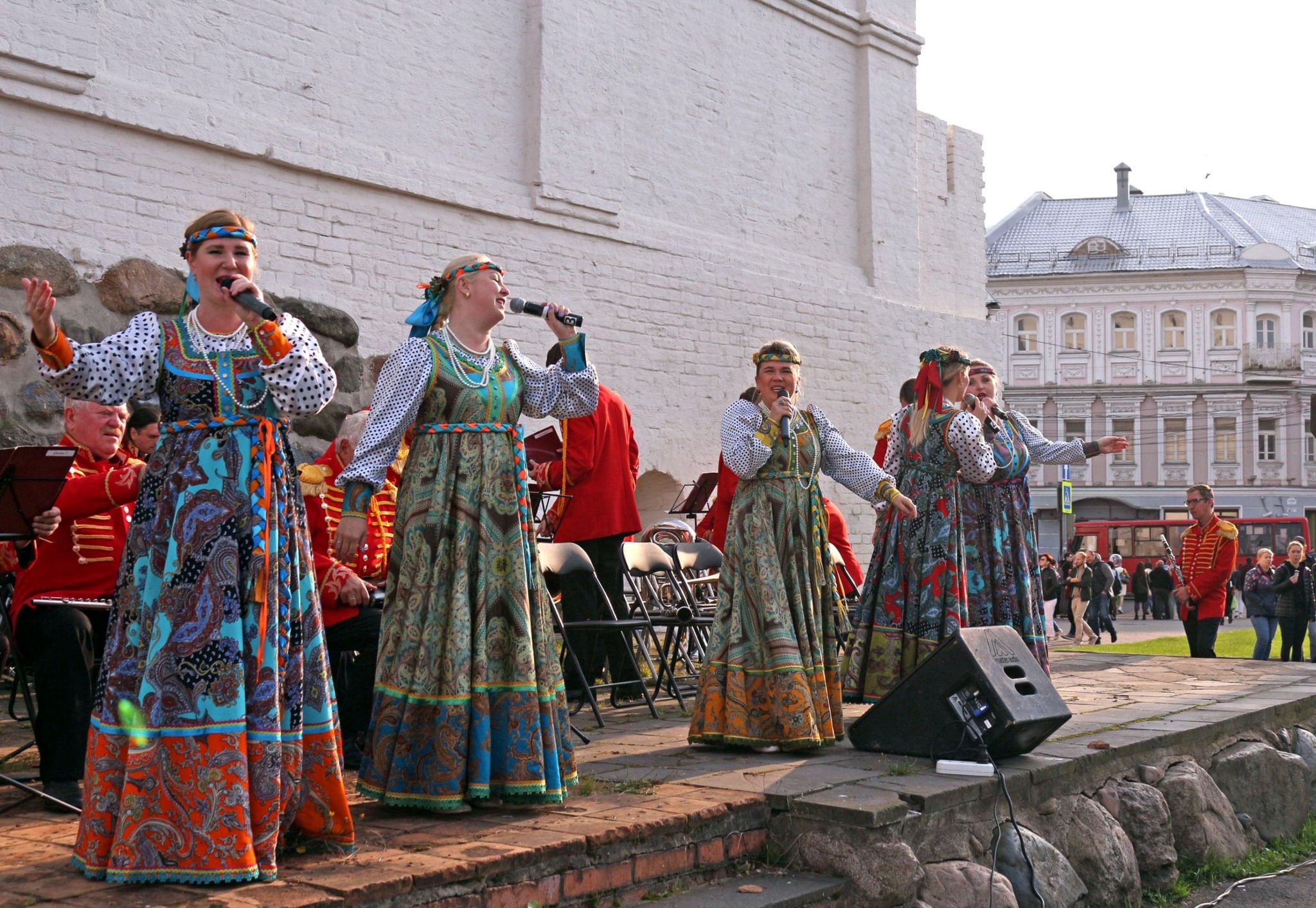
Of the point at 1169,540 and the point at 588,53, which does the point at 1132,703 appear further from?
the point at 1169,540

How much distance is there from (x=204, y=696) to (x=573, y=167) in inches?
323

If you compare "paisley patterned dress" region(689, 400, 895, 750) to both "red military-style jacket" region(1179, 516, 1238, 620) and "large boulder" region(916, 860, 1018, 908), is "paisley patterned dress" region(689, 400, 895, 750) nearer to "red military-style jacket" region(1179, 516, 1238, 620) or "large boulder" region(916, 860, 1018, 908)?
"large boulder" region(916, 860, 1018, 908)

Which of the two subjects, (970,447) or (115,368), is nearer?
(115,368)

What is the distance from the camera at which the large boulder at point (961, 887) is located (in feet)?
14.3

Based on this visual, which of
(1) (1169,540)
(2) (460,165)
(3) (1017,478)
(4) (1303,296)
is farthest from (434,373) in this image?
(4) (1303,296)

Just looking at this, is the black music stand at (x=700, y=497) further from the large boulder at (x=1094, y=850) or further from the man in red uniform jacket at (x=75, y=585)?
the man in red uniform jacket at (x=75, y=585)

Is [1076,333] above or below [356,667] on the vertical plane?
above

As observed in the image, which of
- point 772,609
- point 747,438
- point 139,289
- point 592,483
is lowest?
point 772,609

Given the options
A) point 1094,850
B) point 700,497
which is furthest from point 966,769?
point 700,497

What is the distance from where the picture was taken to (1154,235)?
4475 centimetres

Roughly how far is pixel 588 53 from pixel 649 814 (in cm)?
840

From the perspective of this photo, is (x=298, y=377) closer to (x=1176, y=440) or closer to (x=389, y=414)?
(x=389, y=414)

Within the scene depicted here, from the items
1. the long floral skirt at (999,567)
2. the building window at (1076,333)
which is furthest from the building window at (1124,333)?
the long floral skirt at (999,567)

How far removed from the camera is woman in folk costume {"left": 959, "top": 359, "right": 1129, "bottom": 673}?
697 centimetres
